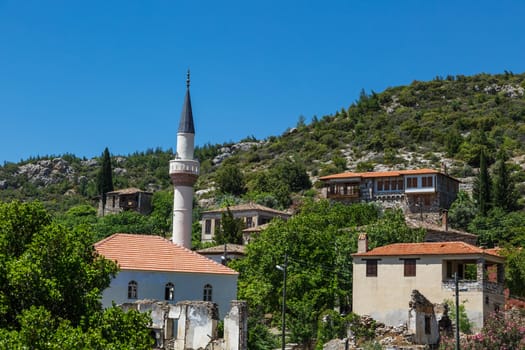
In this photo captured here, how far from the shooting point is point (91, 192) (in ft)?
454

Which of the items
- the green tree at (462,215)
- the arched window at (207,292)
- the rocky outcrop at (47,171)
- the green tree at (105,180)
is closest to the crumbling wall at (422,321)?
the arched window at (207,292)

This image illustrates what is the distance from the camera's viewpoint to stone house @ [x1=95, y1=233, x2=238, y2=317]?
42.8 metres

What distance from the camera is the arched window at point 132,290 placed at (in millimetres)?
42688

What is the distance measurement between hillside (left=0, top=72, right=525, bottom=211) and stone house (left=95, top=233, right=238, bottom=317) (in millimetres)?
58456

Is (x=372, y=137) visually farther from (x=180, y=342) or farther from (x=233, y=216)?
(x=180, y=342)

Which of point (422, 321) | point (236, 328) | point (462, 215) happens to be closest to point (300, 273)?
point (422, 321)

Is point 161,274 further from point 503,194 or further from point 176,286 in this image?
point 503,194

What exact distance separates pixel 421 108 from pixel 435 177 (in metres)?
63.8

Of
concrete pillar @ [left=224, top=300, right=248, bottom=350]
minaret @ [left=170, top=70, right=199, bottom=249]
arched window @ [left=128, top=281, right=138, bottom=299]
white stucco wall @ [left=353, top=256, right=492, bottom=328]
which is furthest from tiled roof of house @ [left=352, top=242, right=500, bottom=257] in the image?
minaret @ [left=170, top=70, right=199, bottom=249]

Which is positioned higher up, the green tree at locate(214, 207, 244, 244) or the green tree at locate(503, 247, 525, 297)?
the green tree at locate(214, 207, 244, 244)

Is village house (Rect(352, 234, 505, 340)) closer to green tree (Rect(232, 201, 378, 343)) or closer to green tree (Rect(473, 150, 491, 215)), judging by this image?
green tree (Rect(232, 201, 378, 343))

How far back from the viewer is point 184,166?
59.2 metres

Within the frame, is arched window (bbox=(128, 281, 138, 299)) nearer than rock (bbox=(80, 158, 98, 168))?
Yes

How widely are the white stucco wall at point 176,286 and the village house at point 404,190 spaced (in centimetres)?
4034
